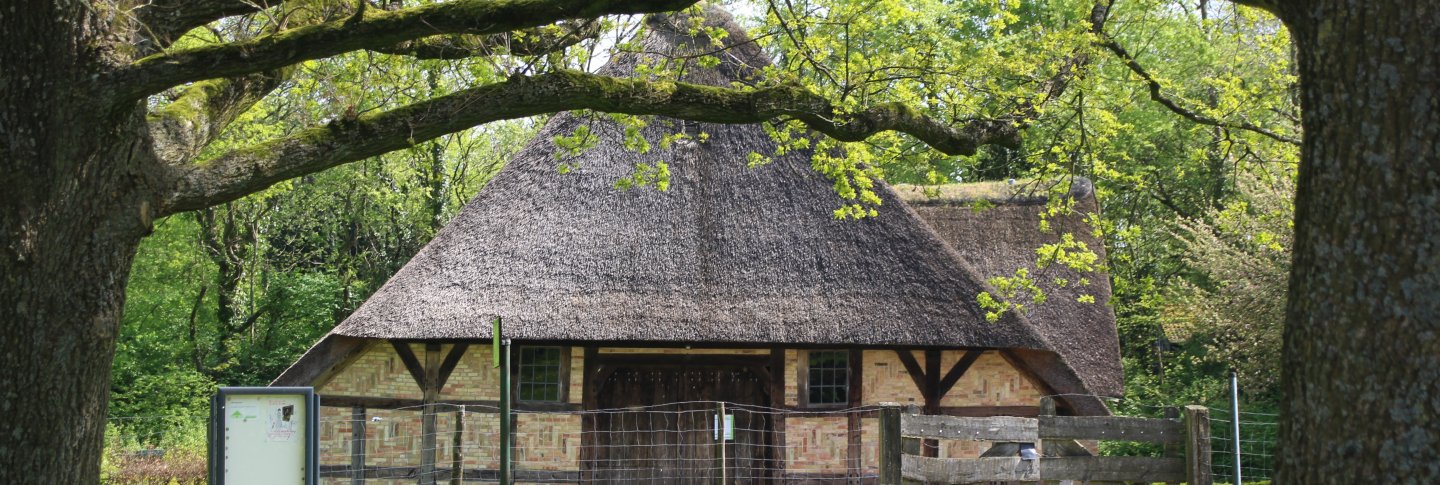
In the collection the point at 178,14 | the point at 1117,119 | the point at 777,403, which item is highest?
the point at 1117,119

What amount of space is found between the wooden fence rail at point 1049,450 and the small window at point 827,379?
3.79 meters

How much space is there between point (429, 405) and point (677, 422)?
2400mm

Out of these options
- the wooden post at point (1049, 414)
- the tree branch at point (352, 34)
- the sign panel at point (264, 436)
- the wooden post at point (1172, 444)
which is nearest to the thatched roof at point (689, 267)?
the wooden post at point (1049, 414)

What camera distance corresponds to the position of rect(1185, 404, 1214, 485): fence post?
8.02 meters

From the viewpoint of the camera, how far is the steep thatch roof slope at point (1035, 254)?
1388 centimetres

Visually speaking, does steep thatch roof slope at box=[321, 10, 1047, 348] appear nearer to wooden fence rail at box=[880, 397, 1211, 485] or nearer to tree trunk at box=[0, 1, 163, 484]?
wooden fence rail at box=[880, 397, 1211, 485]

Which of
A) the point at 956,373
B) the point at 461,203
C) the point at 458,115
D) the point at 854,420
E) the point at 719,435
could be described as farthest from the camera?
the point at 461,203

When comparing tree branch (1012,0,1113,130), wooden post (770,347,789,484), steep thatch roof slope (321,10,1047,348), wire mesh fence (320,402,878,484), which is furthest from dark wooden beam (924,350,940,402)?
tree branch (1012,0,1113,130)

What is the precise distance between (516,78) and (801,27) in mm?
2557

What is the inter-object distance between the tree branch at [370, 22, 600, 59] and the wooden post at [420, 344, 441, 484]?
4.11m

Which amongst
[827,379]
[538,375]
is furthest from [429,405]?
[827,379]

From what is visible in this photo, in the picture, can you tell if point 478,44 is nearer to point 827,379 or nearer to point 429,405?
point 429,405

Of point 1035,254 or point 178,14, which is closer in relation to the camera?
point 178,14

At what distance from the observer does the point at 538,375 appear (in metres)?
12.3
